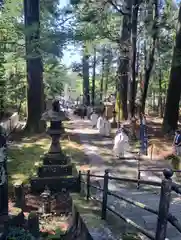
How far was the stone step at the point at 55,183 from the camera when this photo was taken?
870 cm

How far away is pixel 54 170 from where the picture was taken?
9016 millimetres

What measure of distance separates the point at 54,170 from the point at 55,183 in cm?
40

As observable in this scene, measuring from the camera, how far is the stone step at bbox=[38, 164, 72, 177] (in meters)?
8.97

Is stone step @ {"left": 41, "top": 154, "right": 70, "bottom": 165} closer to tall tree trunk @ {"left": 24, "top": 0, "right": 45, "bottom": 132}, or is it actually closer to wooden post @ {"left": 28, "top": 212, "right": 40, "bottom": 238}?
wooden post @ {"left": 28, "top": 212, "right": 40, "bottom": 238}

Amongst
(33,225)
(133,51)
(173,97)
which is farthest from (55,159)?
(173,97)

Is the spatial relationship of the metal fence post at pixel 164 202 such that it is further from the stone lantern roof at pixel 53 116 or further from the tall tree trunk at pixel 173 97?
the tall tree trunk at pixel 173 97

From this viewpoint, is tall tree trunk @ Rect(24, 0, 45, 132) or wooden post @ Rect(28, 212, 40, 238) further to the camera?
tall tree trunk @ Rect(24, 0, 45, 132)

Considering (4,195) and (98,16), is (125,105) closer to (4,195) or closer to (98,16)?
(98,16)

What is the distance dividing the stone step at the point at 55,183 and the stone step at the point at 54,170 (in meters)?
0.18

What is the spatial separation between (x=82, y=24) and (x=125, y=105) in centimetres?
813

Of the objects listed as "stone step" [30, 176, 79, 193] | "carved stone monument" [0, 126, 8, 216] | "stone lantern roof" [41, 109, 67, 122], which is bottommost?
"stone step" [30, 176, 79, 193]

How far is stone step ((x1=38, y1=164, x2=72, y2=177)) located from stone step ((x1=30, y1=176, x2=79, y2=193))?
0.59ft

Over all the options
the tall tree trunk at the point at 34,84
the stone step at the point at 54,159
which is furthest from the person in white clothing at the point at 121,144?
the tall tree trunk at the point at 34,84

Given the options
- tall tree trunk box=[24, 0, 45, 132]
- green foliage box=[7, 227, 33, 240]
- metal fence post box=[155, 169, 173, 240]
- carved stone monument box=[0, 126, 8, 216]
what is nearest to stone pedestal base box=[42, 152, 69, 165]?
carved stone monument box=[0, 126, 8, 216]
